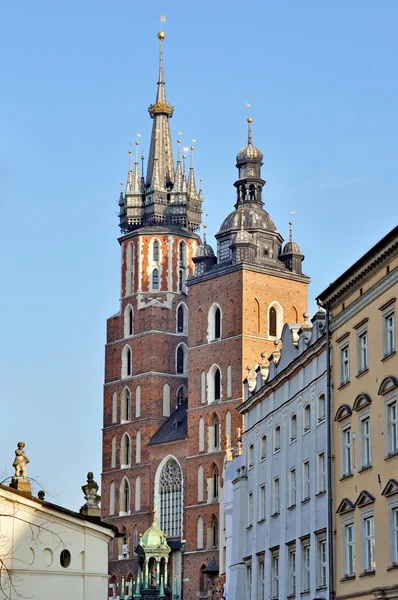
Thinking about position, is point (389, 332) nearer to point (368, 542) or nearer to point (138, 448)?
point (368, 542)

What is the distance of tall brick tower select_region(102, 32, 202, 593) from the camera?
334 ft

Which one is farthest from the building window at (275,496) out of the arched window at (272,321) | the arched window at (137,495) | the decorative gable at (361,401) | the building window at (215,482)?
the arched window at (137,495)

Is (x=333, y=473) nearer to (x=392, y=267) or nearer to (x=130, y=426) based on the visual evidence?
(x=392, y=267)

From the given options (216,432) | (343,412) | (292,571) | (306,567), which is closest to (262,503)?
(292,571)

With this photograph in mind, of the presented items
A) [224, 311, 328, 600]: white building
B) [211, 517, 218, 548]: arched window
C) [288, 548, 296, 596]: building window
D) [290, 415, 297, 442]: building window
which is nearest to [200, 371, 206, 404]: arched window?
[211, 517, 218, 548]: arched window

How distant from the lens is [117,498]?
105m

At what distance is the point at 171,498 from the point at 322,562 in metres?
61.0

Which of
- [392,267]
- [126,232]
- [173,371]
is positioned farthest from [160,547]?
[392,267]

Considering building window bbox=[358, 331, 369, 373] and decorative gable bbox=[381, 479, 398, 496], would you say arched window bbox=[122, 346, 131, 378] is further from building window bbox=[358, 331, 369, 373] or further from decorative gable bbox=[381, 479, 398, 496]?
decorative gable bbox=[381, 479, 398, 496]

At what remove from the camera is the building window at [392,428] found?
1312 inches

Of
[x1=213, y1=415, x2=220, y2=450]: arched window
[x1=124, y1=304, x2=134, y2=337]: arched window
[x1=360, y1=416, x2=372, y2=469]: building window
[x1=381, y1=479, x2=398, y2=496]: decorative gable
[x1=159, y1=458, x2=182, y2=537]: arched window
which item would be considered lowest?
[x1=381, y1=479, x2=398, y2=496]: decorative gable

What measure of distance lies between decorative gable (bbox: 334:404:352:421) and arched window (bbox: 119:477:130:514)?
67.5m

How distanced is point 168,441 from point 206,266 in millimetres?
12812

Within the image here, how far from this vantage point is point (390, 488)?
33.0 metres
